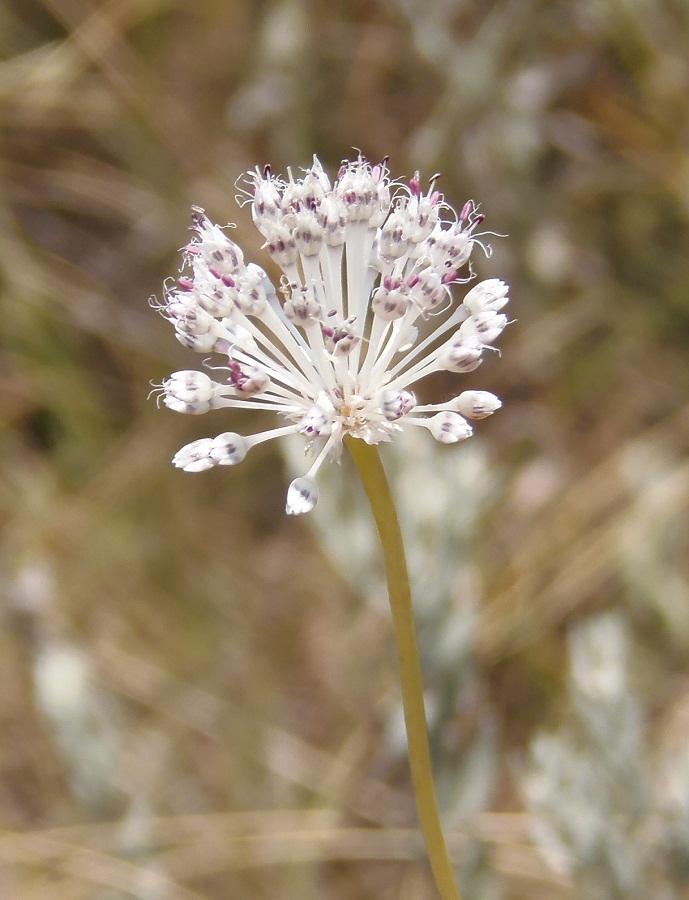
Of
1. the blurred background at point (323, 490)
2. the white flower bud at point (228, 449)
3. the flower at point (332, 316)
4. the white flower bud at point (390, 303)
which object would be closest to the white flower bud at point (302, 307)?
the flower at point (332, 316)

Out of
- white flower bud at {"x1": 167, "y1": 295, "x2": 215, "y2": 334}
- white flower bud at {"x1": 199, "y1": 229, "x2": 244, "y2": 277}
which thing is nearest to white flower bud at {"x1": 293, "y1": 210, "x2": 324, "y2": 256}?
white flower bud at {"x1": 199, "y1": 229, "x2": 244, "y2": 277}

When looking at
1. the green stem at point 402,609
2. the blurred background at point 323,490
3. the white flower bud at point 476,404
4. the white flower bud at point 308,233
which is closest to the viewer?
the green stem at point 402,609

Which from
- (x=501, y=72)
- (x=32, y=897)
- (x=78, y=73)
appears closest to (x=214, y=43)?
(x=78, y=73)

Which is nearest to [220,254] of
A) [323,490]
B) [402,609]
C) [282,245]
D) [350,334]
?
[282,245]

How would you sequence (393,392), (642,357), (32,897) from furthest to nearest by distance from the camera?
(642,357) → (32,897) → (393,392)

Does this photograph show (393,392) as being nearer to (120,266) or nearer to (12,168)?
(120,266)

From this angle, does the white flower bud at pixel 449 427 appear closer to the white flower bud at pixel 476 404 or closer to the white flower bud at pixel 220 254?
the white flower bud at pixel 476 404
